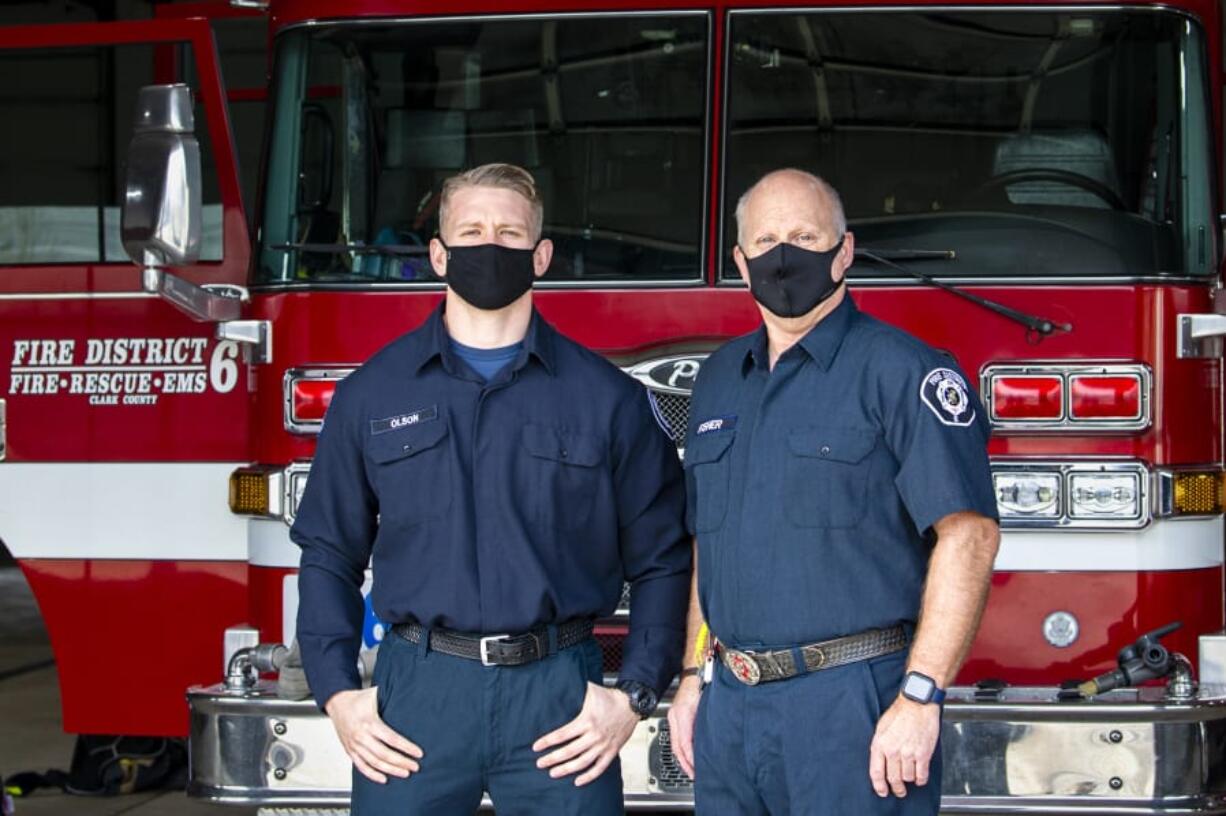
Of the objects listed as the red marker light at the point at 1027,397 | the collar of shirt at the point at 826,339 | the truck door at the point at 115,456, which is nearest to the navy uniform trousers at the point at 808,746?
the collar of shirt at the point at 826,339

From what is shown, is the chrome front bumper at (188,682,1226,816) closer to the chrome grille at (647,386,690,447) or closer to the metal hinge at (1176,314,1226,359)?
the chrome grille at (647,386,690,447)

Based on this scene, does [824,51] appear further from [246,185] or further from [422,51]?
[246,185]

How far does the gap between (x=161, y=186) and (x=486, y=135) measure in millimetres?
837

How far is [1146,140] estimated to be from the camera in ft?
15.7

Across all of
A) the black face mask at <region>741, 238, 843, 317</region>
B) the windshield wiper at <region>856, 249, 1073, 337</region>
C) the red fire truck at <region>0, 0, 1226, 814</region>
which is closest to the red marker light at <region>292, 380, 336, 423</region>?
the red fire truck at <region>0, 0, 1226, 814</region>

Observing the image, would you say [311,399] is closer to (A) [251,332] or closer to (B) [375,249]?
(A) [251,332]

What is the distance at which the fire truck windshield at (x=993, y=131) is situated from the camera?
471 cm

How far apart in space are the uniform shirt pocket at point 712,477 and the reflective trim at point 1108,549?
1.55m

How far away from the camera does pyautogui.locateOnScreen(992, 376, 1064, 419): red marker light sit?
461 centimetres

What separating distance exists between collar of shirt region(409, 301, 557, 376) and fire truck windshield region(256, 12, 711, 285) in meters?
1.40

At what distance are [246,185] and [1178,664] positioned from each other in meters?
6.48

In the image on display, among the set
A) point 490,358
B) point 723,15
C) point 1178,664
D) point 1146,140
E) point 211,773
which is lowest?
point 211,773

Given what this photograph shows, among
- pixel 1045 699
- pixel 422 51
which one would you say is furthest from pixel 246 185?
pixel 1045 699

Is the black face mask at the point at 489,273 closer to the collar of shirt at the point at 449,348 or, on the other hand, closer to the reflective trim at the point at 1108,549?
the collar of shirt at the point at 449,348
